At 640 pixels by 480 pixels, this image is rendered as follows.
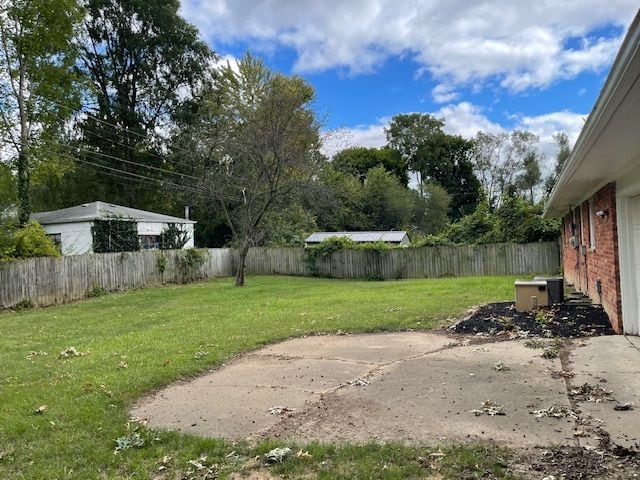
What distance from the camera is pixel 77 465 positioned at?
3.55 meters

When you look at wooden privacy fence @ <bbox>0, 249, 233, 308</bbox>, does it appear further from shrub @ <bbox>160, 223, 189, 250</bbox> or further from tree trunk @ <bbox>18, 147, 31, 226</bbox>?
tree trunk @ <bbox>18, 147, 31, 226</bbox>

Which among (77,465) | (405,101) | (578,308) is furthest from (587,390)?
(405,101)

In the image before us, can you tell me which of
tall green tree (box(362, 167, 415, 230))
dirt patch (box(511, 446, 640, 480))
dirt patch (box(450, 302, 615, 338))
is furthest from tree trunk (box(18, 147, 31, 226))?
tall green tree (box(362, 167, 415, 230))

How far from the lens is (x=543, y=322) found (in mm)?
8172

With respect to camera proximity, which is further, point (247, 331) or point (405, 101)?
point (405, 101)

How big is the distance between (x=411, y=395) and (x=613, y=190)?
4824 mm

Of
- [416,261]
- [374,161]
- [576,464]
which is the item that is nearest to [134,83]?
[416,261]

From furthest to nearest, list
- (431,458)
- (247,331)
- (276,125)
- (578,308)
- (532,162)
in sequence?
1. (532,162)
2. (276,125)
3. (578,308)
4. (247,331)
5. (431,458)

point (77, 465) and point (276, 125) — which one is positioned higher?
point (276, 125)

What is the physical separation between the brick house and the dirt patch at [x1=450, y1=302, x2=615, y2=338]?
273 millimetres

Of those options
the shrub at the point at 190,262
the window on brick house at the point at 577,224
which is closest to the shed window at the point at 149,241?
the shrub at the point at 190,262

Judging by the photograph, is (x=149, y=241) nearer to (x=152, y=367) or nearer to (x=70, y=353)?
(x=70, y=353)

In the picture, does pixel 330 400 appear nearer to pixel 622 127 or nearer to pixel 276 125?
pixel 622 127

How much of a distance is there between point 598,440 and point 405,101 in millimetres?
32007
